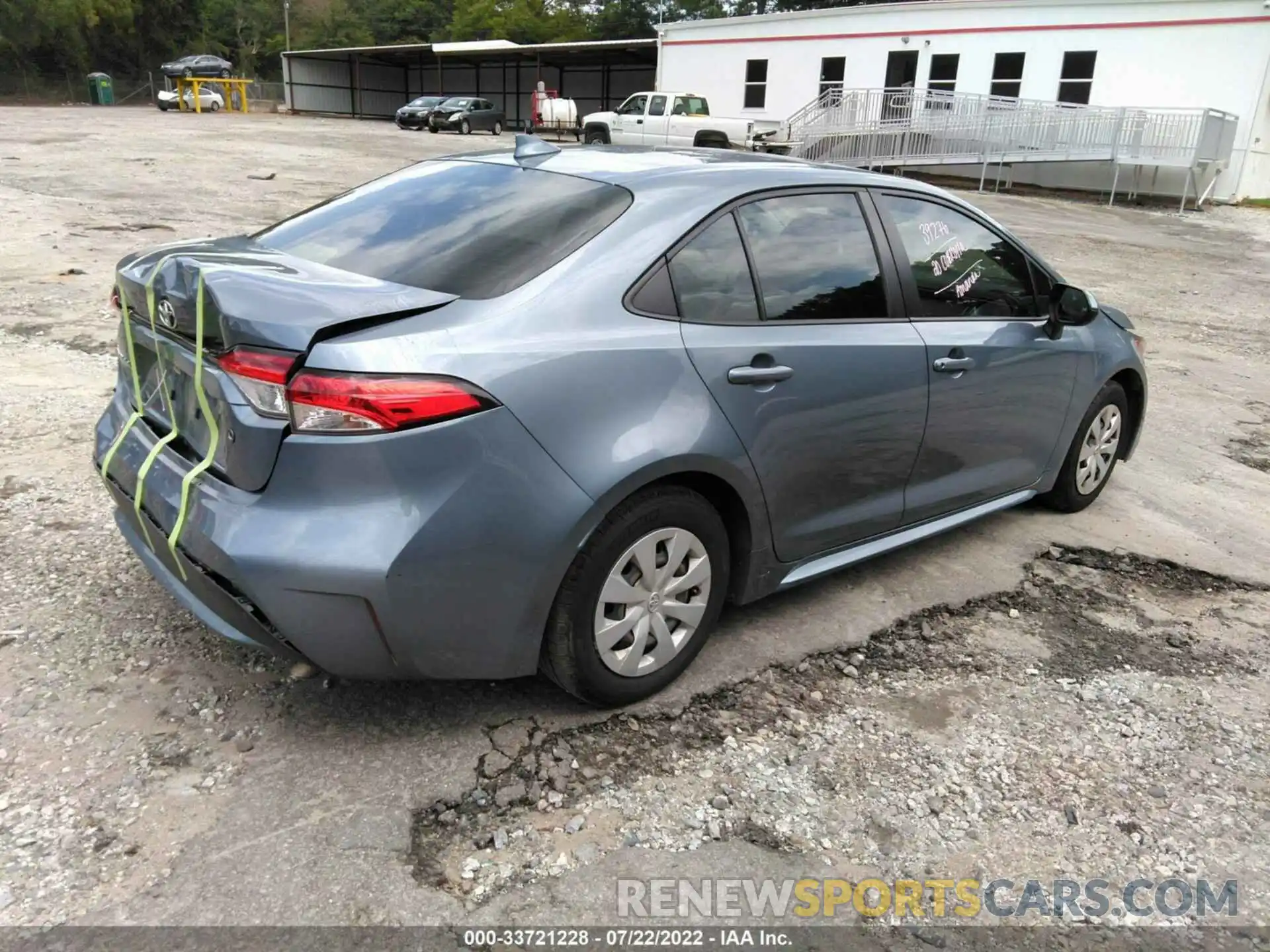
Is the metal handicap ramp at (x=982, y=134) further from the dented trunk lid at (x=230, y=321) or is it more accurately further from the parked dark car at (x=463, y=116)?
the dented trunk lid at (x=230, y=321)

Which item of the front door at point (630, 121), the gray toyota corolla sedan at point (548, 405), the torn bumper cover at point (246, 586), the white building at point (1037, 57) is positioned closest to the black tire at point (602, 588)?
the gray toyota corolla sedan at point (548, 405)

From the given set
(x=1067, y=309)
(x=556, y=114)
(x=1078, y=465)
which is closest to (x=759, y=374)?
(x=1067, y=309)

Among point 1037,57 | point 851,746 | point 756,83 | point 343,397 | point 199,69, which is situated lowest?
point 851,746

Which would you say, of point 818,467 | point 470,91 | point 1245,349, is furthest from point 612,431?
point 470,91

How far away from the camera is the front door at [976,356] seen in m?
3.70

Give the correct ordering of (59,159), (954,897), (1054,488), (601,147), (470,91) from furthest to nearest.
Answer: (470,91) → (59,159) → (1054,488) → (601,147) → (954,897)

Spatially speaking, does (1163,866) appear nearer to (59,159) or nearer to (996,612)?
(996,612)

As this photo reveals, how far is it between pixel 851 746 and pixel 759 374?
1.19 metres

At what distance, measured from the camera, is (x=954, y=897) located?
2404mm

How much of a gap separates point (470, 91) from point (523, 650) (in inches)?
2151

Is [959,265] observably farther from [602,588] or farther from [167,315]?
[167,315]

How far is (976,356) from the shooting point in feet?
12.5

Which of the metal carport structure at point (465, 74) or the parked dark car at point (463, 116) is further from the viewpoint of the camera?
the metal carport structure at point (465, 74)

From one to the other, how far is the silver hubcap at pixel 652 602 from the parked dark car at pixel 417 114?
37.4m
